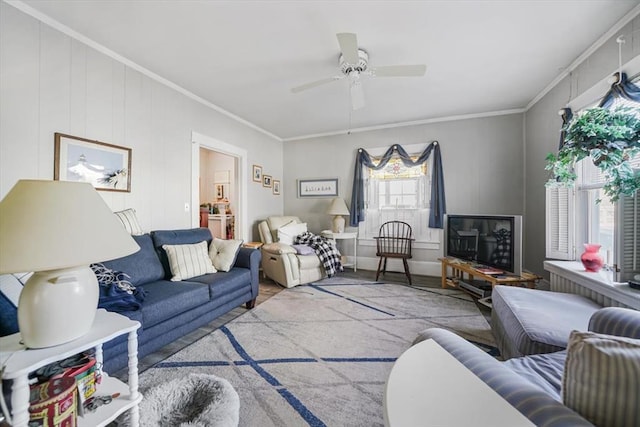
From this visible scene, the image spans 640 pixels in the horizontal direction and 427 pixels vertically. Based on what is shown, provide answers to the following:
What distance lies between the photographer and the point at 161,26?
1.99m


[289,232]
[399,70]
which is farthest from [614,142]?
[289,232]

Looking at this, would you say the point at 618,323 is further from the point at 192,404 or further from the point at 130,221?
the point at 130,221

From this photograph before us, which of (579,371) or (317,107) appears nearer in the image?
(579,371)

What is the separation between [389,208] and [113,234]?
4029 millimetres

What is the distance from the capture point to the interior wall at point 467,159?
12.2 ft

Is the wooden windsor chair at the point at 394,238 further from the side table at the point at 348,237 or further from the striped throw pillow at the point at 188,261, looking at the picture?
the striped throw pillow at the point at 188,261

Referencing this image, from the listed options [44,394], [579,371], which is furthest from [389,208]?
[44,394]

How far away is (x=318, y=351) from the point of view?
195 centimetres

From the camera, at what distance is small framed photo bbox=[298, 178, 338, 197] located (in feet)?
16.0

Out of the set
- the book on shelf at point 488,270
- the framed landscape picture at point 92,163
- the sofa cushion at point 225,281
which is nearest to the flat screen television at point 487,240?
the book on shelf at point 488,270

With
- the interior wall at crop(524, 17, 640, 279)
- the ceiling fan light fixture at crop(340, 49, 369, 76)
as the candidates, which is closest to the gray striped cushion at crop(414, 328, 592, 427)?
the ceiling fan light fixture at crop(340, 49, 369, 76)

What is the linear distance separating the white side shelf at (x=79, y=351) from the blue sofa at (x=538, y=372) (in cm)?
132

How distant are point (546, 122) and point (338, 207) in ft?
9.83

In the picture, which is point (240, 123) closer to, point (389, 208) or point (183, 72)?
point (183, 72)
